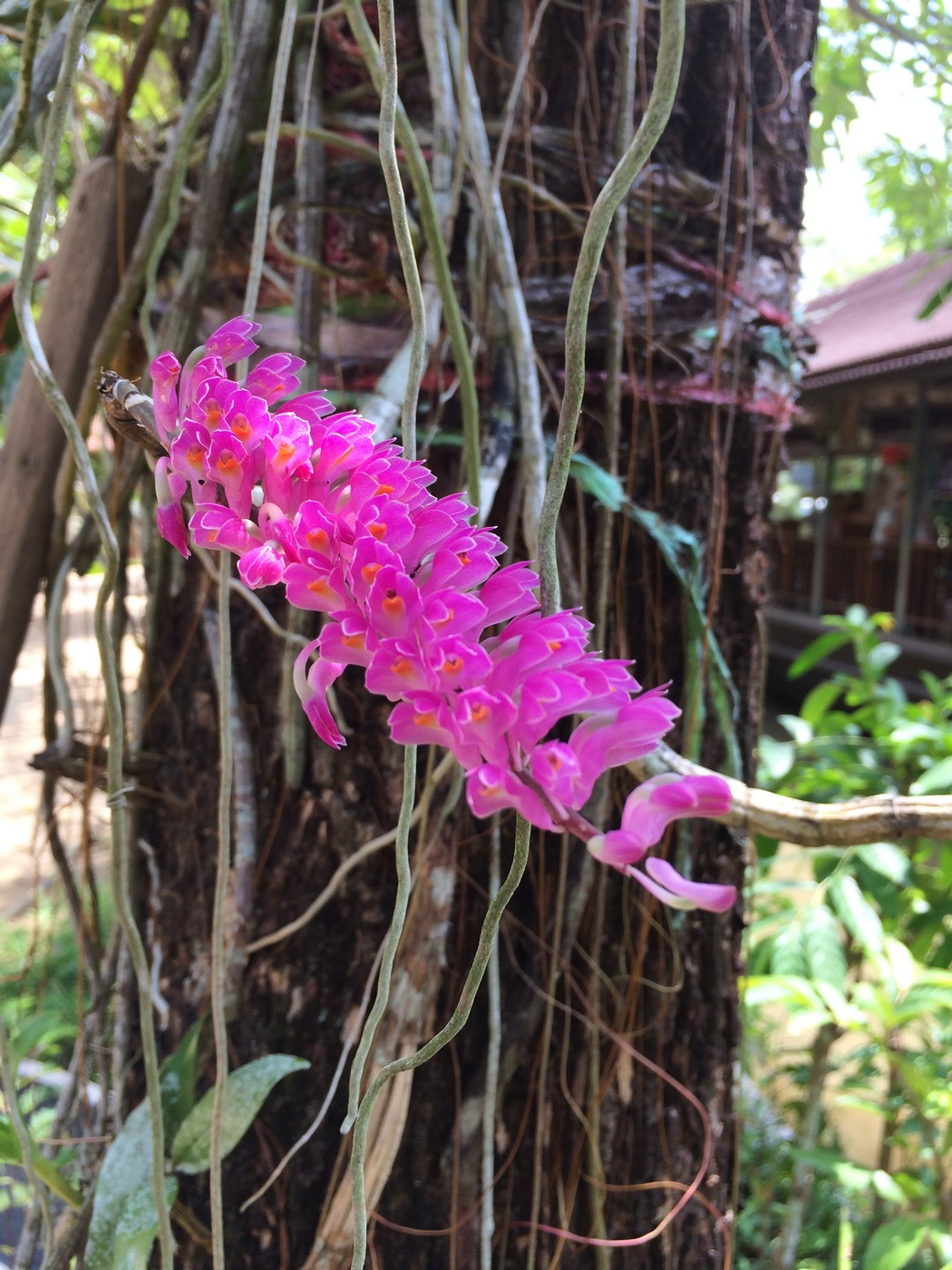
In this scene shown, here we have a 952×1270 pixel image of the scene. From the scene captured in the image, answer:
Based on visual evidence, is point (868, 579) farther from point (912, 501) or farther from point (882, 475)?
point (882, 475)

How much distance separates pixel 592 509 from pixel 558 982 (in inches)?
17.0

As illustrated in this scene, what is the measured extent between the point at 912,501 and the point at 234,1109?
21.9 ft

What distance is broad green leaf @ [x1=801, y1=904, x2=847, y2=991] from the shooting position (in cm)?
141

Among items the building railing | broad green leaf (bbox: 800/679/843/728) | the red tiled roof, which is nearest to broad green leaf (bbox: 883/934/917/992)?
broad green leaf (bbox: 800/679/843/728)

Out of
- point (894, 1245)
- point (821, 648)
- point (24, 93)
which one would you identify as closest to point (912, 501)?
point (821, 648)

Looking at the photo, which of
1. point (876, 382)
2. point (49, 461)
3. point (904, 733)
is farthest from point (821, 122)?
point (876, 382)

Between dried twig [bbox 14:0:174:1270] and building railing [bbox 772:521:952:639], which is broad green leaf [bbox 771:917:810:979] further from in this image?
building railing [bbox 772:521:952:639]

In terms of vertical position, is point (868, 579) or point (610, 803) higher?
point (868, 579)

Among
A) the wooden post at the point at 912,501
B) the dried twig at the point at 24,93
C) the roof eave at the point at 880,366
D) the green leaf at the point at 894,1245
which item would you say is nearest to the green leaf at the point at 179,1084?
the dried twig at the point at 24,93

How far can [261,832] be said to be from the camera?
81 cm

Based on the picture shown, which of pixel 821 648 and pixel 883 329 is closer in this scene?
pixel 821 648

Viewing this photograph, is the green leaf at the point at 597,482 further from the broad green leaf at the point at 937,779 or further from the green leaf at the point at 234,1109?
the broad green leaf at the point at 937,779

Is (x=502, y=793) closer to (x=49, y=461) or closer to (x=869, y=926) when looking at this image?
(x=49, y=461)

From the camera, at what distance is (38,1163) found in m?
0.73
